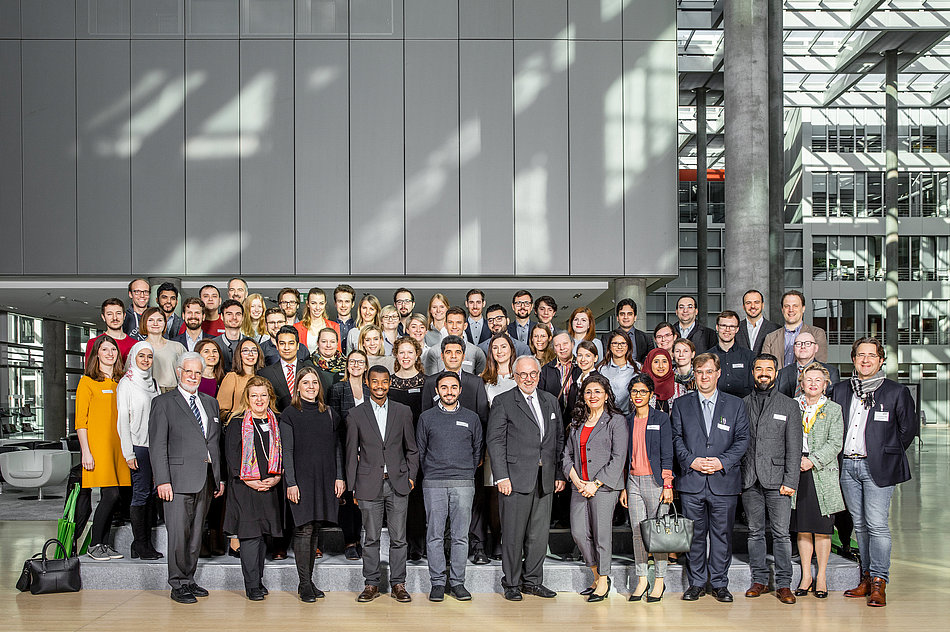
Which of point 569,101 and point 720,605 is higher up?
point 569,101

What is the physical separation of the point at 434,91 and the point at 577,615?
33.9ft

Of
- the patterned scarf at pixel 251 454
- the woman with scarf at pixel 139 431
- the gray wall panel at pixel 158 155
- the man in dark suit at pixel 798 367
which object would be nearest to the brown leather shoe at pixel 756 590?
the man in dark suit at pixel 798 367

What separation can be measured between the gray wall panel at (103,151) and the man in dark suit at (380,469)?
9680 mm

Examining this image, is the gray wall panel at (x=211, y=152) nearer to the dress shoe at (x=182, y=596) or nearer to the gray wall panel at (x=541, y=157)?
the gray wall panel at (x=541, y=157)

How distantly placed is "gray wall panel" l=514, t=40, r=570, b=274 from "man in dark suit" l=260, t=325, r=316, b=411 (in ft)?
26.5

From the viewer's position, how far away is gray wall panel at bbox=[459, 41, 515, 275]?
547 inches

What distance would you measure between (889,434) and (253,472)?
4.49 m

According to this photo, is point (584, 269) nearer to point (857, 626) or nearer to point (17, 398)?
point (857, 626)

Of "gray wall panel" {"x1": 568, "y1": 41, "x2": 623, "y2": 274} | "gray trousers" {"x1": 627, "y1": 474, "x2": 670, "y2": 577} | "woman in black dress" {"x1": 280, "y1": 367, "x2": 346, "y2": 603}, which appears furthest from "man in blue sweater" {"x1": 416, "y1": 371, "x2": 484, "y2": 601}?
"gray wall panel" {"x1": 568, "y1": 41, "x2": 623, "y2": 274}

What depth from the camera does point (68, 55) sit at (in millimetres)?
13773

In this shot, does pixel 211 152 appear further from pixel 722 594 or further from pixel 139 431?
pixel 722 594

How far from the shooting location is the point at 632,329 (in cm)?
723

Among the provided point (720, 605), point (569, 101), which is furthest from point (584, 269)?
point (720, 605)

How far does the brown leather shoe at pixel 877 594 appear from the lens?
5707 millimetres
